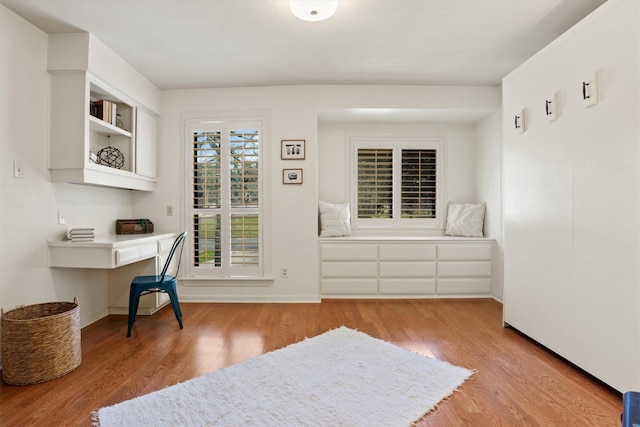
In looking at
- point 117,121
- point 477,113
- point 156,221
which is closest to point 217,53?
point 117,121

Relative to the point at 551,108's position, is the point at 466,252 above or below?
below

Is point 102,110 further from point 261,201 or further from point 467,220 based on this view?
point 467,220

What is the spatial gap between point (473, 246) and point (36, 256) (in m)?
4.37

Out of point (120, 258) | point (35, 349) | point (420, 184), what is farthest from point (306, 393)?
point (420, 184)

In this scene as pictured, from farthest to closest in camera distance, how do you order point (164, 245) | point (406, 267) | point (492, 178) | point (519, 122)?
point (492, 178) → point (406, 267) → point (164, 245) → point (519, 122)

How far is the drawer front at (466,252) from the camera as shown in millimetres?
4020

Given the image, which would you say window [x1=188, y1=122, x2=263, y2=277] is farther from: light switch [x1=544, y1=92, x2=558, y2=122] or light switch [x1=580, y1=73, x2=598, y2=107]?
light switch [x1=580, y1=73, x2=598, y2=107]

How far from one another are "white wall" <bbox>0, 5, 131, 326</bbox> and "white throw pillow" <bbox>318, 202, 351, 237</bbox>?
2.62 m

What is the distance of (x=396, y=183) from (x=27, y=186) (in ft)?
13.0

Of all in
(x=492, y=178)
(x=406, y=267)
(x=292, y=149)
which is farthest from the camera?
(x=492, y=178)

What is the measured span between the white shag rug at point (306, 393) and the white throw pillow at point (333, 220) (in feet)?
6.26

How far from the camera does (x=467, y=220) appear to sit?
427 centimetres

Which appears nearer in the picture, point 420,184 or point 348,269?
point 348,269

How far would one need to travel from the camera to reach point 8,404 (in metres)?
1.86
